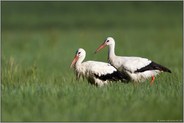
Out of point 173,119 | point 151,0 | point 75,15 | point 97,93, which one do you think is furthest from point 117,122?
point 151,0

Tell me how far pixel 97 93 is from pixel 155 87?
1.20 m

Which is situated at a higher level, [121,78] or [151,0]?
[151,0]

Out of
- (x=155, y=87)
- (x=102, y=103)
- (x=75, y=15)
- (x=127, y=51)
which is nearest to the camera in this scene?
(x=102, y=103)

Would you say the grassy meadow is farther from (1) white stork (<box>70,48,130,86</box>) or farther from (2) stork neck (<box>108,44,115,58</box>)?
Answer: (2) stork neck (<box>108,44,115,58</box>)

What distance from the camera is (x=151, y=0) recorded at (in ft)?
174

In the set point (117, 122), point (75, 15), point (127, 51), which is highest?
point (75, 15)

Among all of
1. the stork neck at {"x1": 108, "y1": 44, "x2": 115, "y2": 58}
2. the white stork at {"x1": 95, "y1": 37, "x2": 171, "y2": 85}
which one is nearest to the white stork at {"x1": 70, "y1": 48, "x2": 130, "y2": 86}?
the white stork at {"x1": 95, "y1": 37, "x2": 171, "y2": 85}

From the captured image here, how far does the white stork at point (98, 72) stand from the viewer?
1046 cm

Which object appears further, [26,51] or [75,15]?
[75,15]

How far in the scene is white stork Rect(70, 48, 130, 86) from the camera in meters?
10.5

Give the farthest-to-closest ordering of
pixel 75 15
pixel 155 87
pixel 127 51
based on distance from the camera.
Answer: pixel 75 15 → pixel 127 51 → pixel 155 87

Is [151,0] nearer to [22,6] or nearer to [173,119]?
[22,6]

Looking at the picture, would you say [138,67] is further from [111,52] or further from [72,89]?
[72,89]

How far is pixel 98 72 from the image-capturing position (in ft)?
34.4
